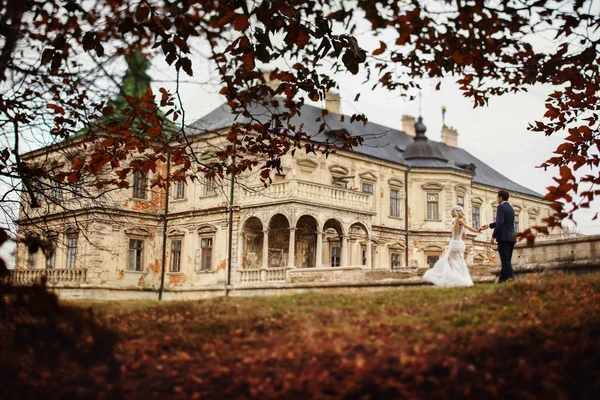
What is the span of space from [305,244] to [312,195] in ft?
13.1

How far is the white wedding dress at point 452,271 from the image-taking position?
13.4 m

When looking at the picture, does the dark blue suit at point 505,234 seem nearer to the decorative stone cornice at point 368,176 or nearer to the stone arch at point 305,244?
the stone arch at point 305,244

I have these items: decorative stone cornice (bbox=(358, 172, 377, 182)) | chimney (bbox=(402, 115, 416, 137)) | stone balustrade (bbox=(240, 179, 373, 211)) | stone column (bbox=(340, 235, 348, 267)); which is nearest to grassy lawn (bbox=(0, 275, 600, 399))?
stone balustrade (bbox=(240, 179, 373, 211))

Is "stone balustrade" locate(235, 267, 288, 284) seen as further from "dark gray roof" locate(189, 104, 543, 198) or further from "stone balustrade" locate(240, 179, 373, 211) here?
"dark gray roof" locate(189, 104, 543, 198)

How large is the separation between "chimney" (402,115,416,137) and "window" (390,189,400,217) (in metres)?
8.17

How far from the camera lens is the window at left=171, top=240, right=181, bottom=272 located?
34531mm

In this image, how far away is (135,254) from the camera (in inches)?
1346

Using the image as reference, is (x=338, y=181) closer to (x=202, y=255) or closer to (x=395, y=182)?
(x=395, y=182)

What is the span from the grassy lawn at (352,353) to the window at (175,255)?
987 inches

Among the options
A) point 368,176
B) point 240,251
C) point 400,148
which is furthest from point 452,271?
point 400,148

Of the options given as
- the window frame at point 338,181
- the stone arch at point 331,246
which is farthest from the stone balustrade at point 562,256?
the window frame at point 338,181

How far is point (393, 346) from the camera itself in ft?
24.8

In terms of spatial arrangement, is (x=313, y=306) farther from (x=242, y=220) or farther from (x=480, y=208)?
(x=480, y=208)

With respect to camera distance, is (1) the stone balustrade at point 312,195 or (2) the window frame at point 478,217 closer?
(1) the stone balustrade at point 312,195
